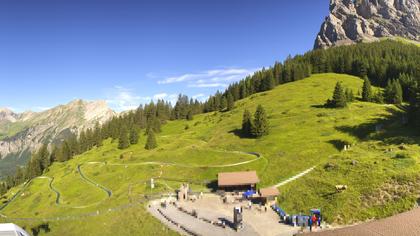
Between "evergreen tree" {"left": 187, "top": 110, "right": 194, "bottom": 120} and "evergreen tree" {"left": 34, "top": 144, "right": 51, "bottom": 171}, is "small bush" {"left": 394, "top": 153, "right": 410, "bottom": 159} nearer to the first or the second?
"evergreen tree" {"left": 187, "top": 110, "right": 194, "bottom": 120}

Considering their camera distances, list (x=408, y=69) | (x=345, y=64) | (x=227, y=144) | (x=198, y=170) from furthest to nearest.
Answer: (x=345, y=64), (x=408, y=69), (x=227, y=144), (x=198, y=170)

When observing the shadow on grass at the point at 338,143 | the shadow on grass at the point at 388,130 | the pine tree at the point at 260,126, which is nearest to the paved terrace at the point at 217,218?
the shadow on grass at the point at 338,143

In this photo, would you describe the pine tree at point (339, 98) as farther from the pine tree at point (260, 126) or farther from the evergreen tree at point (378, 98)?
the pine tree at point (260, 126)

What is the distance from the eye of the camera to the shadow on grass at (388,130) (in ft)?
256

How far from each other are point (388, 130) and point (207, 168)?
49.9 metres

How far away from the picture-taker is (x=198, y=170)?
86812 millimetres

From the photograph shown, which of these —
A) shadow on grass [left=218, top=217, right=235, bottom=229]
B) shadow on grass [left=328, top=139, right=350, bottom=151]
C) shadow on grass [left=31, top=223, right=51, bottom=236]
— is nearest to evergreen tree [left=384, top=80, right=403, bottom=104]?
shadow on grass [left=328, top=139, right=350, bottom=151]

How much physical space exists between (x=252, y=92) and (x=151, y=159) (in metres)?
102

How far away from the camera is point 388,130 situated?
87.7 meters

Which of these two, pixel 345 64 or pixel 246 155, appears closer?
pixel 246 155

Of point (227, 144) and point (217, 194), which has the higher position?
point (227, 144)

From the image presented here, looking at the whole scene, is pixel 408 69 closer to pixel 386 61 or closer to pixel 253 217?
pixel 386 61

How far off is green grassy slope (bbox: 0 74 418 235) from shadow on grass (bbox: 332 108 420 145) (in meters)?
0.88

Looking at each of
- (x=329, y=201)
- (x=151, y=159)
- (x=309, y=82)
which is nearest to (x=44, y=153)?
(x=151, y=159)
